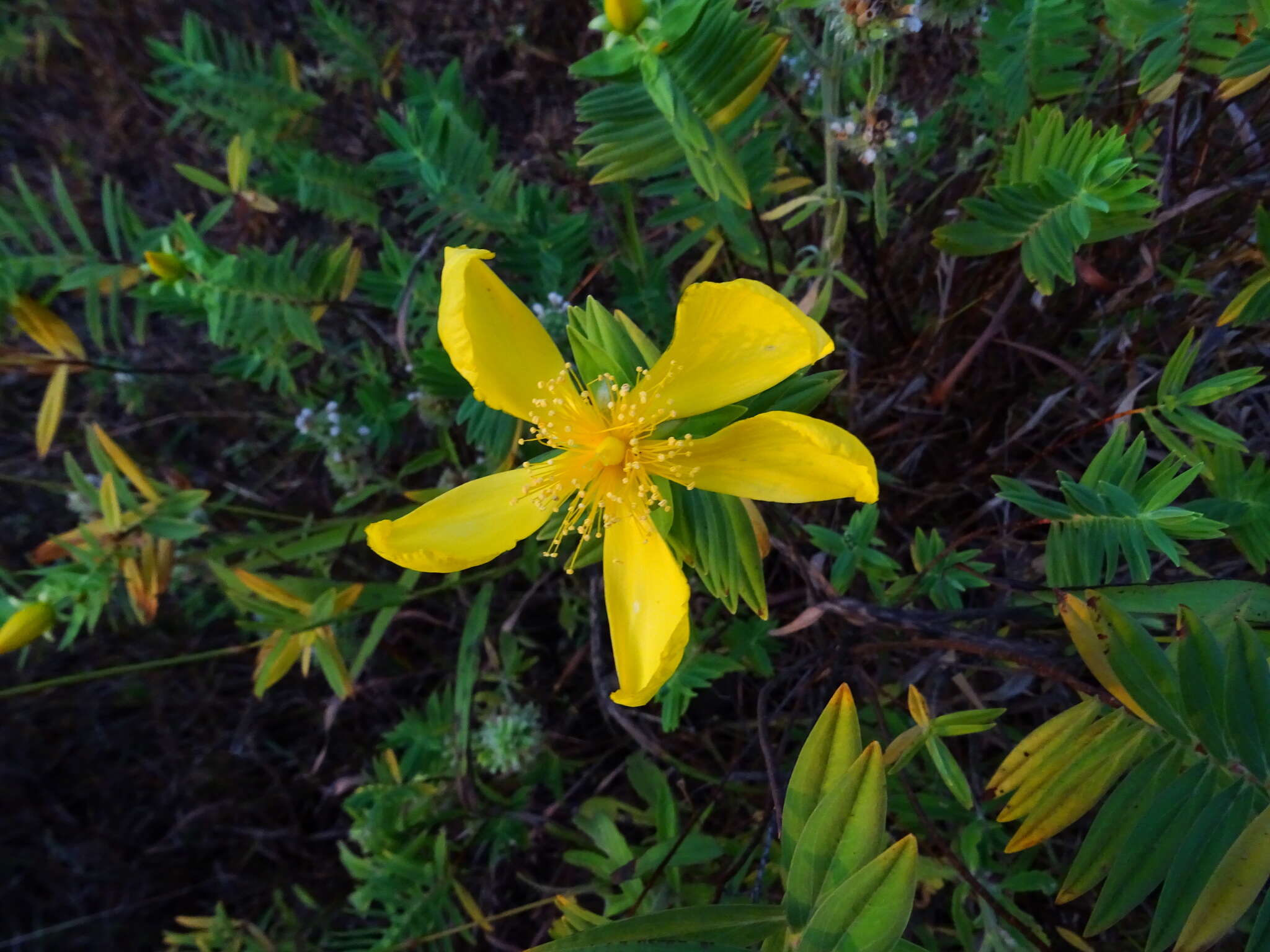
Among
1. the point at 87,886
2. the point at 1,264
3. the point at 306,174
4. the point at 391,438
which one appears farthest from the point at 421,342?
the point at 87,886

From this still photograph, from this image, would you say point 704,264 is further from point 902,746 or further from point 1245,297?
point 902,746

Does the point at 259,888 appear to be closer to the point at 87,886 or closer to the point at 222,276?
the point at 87,886

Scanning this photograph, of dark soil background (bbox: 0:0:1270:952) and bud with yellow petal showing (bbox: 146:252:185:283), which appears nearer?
bud with yellow petal showing (bbox: 146:252:185:283)

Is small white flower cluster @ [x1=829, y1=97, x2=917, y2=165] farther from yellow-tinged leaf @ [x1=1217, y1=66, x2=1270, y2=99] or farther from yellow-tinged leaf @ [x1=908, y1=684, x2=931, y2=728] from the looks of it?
yellow-tinged leaf @ [x1=908, y1=684, x2=931, y2=728]

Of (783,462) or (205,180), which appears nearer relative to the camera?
(783,462)

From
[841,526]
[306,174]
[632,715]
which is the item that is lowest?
[632,715]

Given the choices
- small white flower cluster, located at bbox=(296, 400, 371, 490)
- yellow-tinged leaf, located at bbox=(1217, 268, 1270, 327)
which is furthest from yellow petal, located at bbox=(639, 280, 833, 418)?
small white flower cluster, located at bbox=(296, 400, 371, 490)

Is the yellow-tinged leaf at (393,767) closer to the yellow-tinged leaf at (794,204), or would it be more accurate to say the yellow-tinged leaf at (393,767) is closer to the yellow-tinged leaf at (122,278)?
the yellow-tinged leaf at (122,278)

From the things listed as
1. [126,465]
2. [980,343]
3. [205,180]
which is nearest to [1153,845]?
[980,343]
